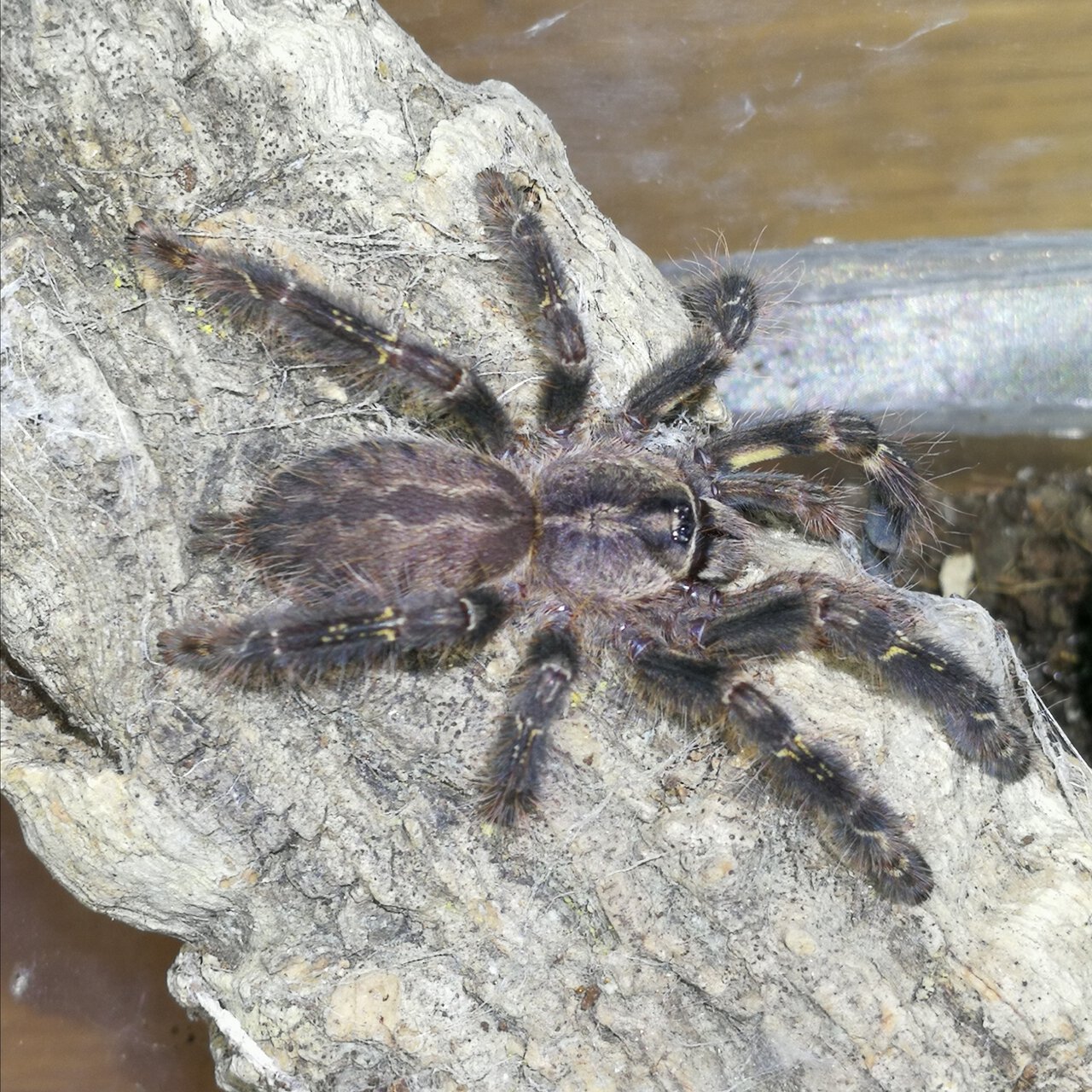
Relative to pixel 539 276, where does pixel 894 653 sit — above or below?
below

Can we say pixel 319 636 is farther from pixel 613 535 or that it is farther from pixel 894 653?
pixel 894 653

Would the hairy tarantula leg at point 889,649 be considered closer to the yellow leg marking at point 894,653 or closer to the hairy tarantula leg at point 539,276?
the yellow leg marking at point 894,653

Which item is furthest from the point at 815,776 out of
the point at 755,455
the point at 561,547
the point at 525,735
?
the point at 755,455

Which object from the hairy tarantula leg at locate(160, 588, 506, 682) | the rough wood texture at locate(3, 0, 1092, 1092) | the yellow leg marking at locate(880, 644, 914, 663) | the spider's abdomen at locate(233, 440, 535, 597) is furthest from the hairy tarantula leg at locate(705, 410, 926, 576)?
the hairy tarantula leg at locate(160, 588, 506, 682)

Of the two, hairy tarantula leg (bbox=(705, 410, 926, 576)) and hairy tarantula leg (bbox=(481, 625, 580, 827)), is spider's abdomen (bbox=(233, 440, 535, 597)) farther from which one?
hairy tarantula leg (bbox=(705, 410, 926, 576))

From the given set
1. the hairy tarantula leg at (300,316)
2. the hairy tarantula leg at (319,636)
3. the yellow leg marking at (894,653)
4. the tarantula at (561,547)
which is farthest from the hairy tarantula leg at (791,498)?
the hairy tarantula leg at (319,636)

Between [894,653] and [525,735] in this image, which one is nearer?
[525,735]
